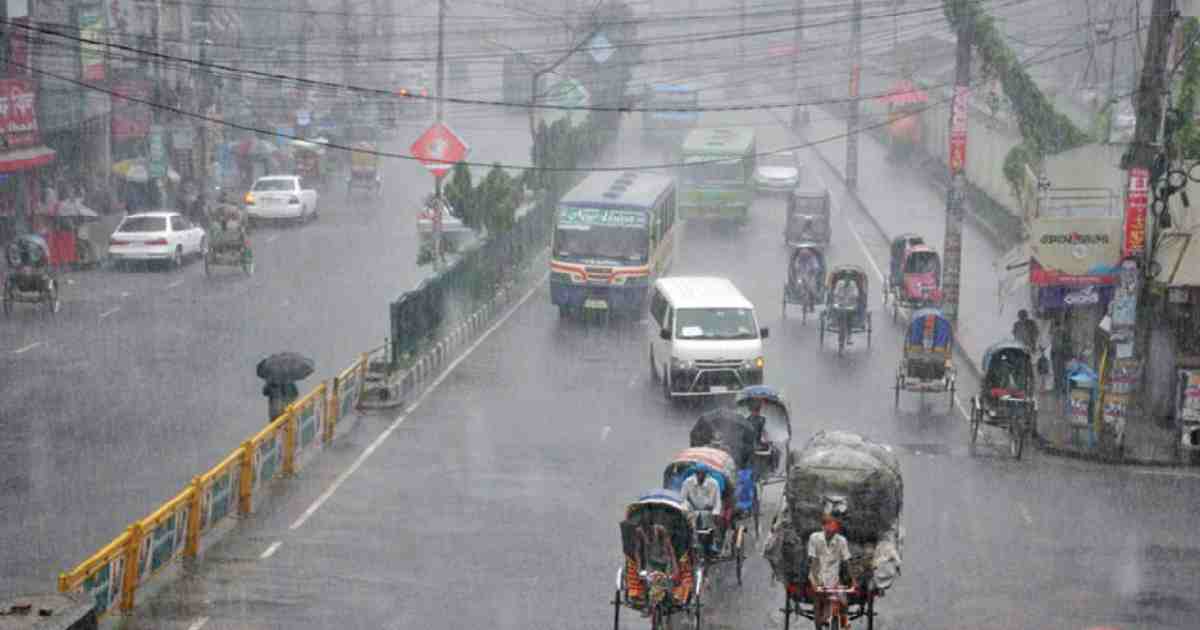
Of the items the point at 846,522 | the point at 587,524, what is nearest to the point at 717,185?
the point at 587,524

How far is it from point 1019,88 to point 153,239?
22.4 metres

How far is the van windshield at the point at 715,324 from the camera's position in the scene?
31719mm

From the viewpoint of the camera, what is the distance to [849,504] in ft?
59.9

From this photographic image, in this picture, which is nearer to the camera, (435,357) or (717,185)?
(435,357)

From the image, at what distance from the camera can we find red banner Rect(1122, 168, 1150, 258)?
2692 cm

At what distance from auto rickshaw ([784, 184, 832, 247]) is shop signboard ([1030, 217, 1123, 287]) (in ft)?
71.0

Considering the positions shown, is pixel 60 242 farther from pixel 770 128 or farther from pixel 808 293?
pixel 770 128

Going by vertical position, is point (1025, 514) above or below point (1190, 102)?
below

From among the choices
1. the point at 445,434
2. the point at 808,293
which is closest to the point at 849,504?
the point at 445,434

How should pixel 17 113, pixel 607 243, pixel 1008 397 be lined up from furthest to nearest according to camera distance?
pixel 17 113
pixel 607 243
pixel 1008 397

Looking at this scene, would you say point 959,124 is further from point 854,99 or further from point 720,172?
point 854,99

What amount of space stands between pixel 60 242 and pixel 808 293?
2023 centimetres

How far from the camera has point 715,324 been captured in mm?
31969

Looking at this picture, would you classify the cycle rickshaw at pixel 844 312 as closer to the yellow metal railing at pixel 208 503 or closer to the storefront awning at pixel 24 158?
the yellow metal railing at pixel 208 503
